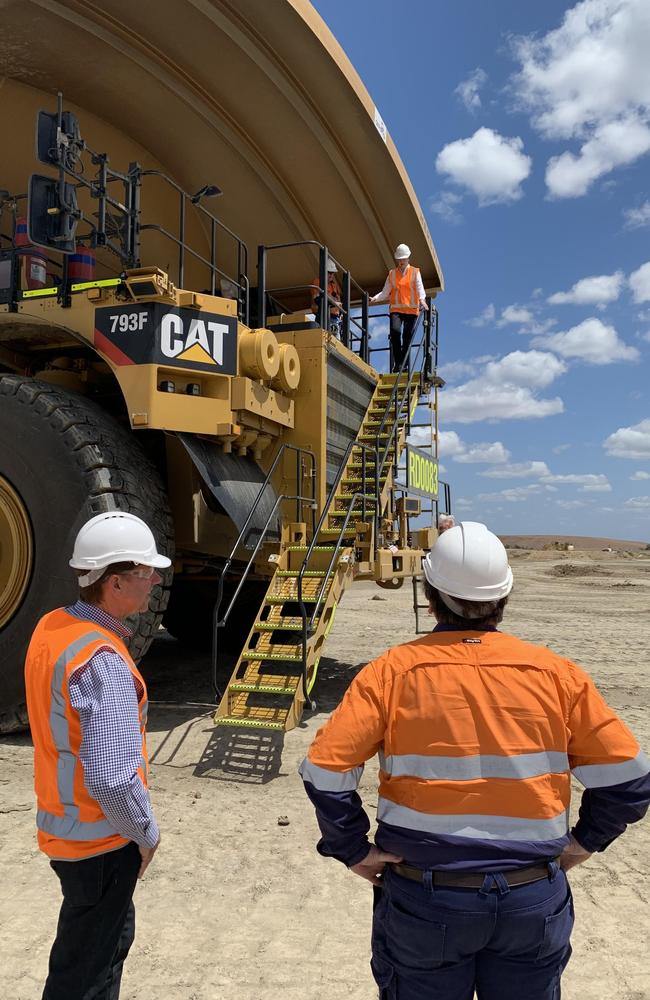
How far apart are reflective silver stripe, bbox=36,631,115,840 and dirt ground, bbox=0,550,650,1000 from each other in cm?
107

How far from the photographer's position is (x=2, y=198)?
19.9 feet

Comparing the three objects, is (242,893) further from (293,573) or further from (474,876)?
(293,573)

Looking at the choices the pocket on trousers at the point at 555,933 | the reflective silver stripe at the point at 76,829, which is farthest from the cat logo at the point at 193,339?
the pocket on trousers at the point at 555,933

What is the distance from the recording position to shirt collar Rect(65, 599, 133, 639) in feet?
6.48

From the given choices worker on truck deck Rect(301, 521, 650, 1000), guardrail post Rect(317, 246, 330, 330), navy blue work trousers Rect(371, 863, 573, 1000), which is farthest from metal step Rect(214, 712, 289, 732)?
guardrail post Rect(317, 246, 330, 330)

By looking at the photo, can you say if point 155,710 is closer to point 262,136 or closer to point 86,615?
point 86,615

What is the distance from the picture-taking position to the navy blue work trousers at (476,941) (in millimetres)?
1527

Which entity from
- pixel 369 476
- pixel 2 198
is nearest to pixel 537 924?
pixel 369 476

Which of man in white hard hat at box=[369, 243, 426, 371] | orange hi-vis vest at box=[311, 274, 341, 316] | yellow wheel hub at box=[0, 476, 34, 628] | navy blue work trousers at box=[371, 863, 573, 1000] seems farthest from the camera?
man in white hard hat at box=[369, 243, 426, 371]

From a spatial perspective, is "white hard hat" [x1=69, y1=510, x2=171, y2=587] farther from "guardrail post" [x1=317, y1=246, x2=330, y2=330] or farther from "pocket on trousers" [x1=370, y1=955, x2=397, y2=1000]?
"guardrail post" [x1=317, y1=246, x2=330, y2=330]

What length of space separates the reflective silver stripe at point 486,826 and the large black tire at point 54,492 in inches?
142

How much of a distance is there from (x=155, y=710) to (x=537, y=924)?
15.9 ft

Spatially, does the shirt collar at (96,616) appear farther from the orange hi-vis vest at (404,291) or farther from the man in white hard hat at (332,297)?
the orange hi-vis vest at (404,291)

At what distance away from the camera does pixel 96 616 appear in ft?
6.51
